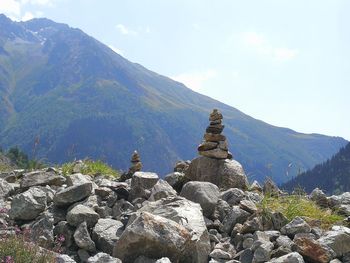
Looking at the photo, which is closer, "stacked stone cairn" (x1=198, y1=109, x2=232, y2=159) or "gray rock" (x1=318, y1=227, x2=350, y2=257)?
"gray rock" (x1=318, y1=227, x2=350, y2=257)

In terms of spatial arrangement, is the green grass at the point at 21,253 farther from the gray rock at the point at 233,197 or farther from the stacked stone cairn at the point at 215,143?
the stacked stone cairn at the point at 215,143

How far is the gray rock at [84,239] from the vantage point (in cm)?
1002

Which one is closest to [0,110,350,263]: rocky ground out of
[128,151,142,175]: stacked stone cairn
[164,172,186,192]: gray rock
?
[164,172,186,192]: gray rock

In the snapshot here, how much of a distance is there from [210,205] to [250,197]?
1.83m

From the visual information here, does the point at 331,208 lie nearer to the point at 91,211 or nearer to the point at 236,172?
the point at 236,172

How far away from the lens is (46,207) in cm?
1211

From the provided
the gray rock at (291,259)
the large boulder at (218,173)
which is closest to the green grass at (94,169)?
the large boulder at (218,173)

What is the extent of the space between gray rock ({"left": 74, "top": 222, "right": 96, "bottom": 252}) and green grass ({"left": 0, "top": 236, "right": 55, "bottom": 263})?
4.47ft

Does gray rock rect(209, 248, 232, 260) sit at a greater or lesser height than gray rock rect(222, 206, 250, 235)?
lesser

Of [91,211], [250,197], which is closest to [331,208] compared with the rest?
[250,197]

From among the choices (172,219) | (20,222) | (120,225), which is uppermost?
(172,219)

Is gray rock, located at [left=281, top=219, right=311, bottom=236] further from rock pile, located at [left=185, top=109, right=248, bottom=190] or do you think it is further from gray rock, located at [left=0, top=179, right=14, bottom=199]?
gray rock, located at [left=0, top=179, right=14, bottom=199]

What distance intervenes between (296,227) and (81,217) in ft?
15.9

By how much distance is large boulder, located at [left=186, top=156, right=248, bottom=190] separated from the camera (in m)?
14.8
